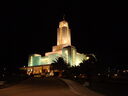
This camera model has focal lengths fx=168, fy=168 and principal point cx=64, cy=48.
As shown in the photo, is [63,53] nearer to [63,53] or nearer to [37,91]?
[63,53]

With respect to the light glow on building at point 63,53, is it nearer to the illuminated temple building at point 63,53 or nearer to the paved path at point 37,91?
the illuminated temple building at point 63,53

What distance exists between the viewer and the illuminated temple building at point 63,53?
83.7 metres

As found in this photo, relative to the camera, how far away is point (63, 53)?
8606cm

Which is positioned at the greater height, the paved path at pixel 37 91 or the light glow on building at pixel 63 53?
the light glow on building at pixel 63 53

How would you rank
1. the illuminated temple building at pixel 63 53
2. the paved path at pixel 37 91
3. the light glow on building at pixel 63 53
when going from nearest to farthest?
1. the paved path at pixel 37 91
2. the light glow on building at pixel 63 53
3. the illuminated temple building at pixel 63 53

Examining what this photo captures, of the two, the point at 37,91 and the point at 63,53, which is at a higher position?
the point at 63,53

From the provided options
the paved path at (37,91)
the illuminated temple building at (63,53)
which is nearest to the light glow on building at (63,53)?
the illuminated temple building at (63,53)

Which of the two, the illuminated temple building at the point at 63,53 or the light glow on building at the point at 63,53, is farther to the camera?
the illuminated temple building at the point at 63,53

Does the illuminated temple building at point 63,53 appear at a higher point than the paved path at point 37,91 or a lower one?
higher

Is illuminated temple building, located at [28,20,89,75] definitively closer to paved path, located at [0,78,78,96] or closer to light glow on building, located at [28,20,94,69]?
light glow on building, located at [28,20,94,69]

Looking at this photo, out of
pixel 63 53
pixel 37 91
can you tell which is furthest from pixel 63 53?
pixel 37 91

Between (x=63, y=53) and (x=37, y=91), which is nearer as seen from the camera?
(x=37, y=91)

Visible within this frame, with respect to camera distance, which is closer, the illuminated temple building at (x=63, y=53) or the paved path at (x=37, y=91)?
the paved path at (x=37, y=91)

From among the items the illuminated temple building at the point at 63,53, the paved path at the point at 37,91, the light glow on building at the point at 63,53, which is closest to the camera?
the paved path at the point at 37,91
